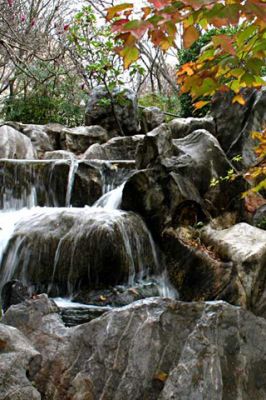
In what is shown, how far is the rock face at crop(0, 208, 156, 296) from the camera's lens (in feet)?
19.9

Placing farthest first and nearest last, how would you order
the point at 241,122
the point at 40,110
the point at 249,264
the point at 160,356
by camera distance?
the point at 40,110, the point at 241,122, the point at 249,264, the point at 160,356

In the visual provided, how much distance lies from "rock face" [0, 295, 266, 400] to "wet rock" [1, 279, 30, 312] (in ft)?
7.50

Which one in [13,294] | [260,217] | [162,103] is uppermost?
[162,103]

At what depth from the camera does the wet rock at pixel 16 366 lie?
2457 millimetres

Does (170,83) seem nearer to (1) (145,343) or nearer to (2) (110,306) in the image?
(2) (110,306)

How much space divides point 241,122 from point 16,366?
6974 mm

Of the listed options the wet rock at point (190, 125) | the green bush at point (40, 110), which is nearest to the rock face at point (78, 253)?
the wet rock at point (190, 125)

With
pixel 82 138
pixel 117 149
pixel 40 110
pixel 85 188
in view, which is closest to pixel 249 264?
pixel 85 188

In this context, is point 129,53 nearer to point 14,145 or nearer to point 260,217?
point 260,217

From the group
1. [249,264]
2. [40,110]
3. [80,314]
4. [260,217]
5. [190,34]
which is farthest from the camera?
[40,110]

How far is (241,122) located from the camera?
8484 millimetres

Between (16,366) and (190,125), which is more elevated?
(190,125)

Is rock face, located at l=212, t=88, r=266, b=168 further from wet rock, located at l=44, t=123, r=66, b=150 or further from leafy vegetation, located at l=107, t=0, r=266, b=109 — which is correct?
leafy vegetation, located at l=107, t=0, r=266, b=109

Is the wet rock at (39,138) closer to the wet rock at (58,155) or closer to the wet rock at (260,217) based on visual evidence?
the wet rock at (58,155)
